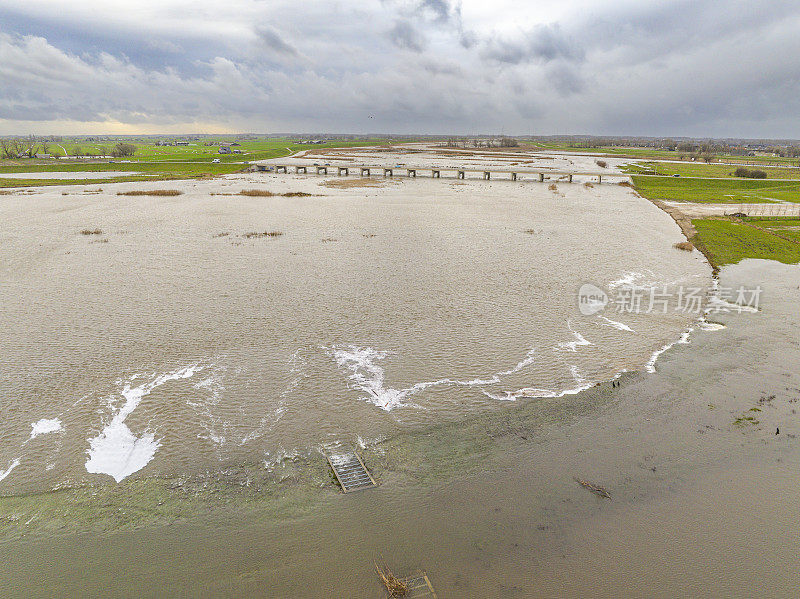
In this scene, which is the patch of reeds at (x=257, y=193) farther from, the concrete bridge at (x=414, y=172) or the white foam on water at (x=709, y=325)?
the white foam on water at (x=709, y=325)

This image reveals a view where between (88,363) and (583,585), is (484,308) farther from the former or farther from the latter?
(88,363)

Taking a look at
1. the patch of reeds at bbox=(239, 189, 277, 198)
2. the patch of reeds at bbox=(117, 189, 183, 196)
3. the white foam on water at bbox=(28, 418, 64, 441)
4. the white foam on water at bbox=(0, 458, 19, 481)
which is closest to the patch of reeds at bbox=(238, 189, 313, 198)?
the patch of reeds at bbox=(239, 189, 277, 198)

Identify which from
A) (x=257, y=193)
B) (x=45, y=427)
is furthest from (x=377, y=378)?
(x=257, y=193)

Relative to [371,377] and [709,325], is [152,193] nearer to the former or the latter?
[371,377]

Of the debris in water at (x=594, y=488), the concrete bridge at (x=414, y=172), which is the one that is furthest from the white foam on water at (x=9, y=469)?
the concrete bridge at (x=414, y=172)

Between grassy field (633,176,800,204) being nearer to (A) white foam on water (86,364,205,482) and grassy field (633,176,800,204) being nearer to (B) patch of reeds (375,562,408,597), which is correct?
(B) patch of reeds (375,562,408,597)
